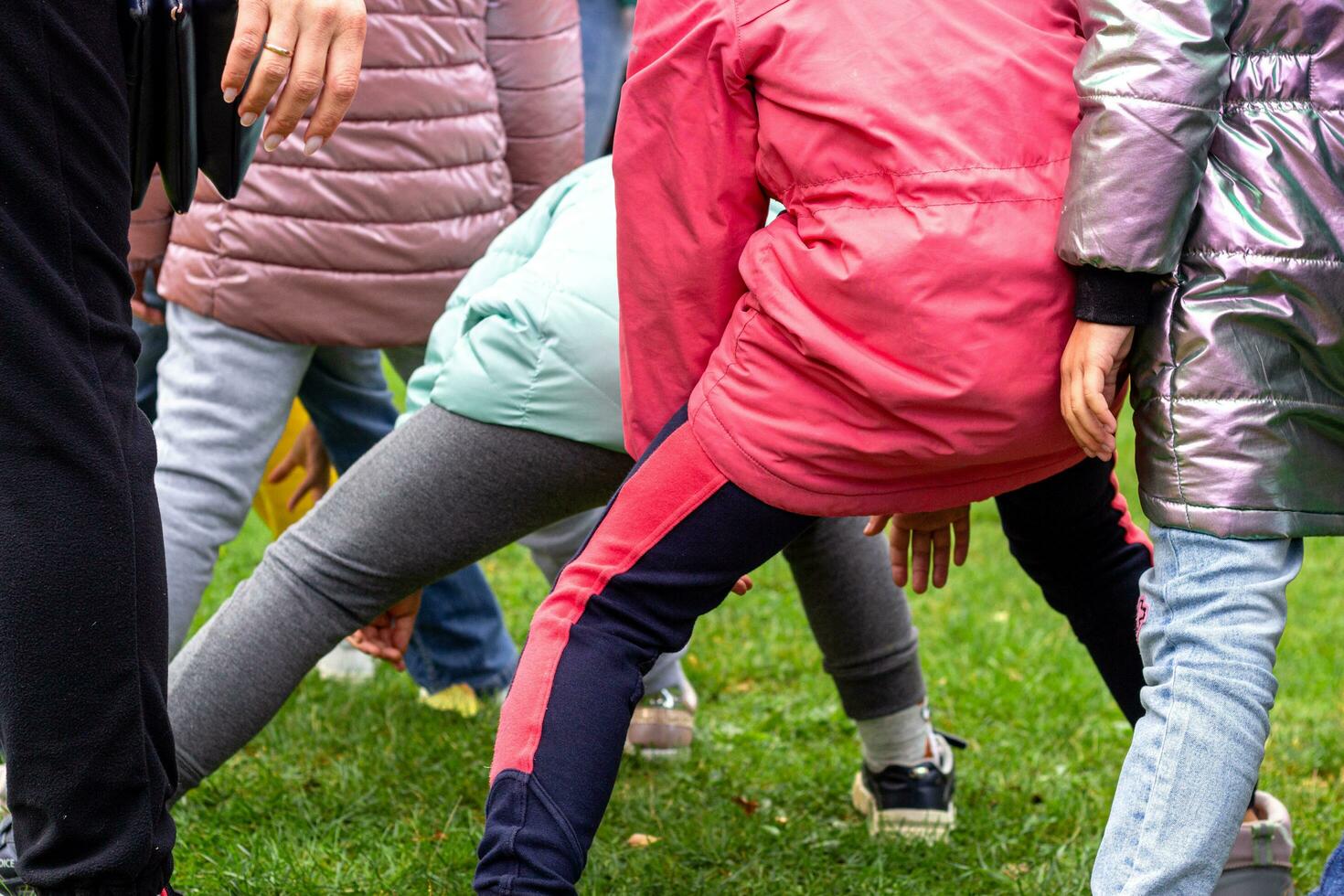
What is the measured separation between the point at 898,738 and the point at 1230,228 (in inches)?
49.3

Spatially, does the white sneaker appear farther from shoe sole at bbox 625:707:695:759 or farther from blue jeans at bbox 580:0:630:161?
blue jeans at bbox 580:0:630:161

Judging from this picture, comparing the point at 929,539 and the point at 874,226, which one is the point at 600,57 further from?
the point at 874,226

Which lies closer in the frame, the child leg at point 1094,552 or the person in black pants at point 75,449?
the person in black pants at point 75,449

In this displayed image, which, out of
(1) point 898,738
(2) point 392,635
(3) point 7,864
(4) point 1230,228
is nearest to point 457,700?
(2) point 392,635

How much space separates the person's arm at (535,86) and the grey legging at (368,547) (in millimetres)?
897

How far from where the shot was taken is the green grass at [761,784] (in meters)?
2.45

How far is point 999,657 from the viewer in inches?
152

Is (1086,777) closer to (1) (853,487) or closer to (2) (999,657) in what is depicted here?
(2) (999,657)

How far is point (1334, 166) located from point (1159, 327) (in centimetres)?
25

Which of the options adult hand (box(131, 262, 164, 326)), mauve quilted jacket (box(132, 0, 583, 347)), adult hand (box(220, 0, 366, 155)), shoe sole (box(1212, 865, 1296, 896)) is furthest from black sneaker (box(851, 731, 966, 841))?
adult hand (box(131, 262, 164, 326))

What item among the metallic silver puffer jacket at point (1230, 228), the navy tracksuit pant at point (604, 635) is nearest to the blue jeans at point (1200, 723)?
the metallic silver puffer jacket at point (1230, 228)

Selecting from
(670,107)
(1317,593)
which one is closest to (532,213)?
(670,107)

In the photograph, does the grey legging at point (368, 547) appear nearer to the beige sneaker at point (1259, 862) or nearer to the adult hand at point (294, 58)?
the adult hand at point (294, 58)

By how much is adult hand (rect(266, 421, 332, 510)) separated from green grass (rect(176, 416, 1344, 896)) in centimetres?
45
